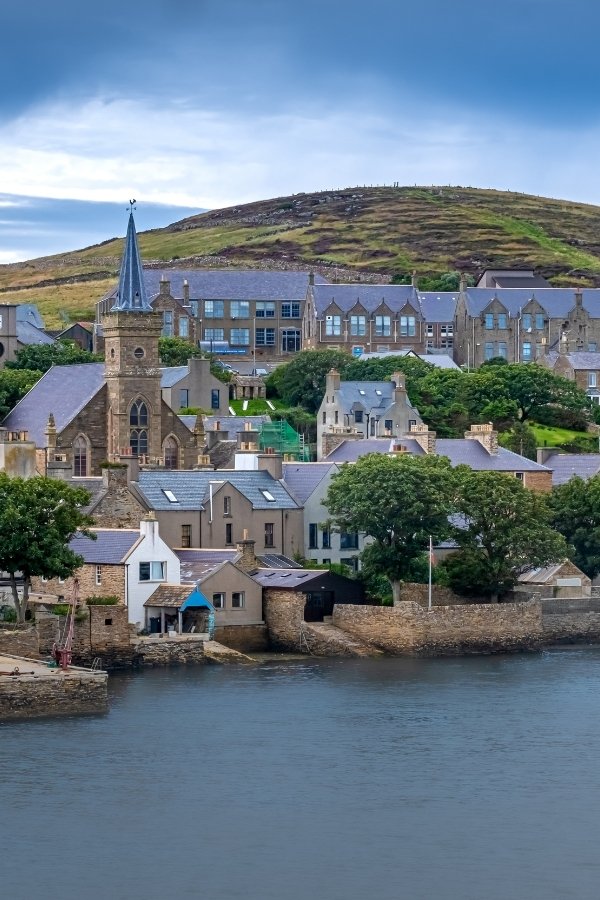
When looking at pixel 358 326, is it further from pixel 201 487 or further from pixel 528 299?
pixel 201 487

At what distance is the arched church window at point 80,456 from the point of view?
9425cm

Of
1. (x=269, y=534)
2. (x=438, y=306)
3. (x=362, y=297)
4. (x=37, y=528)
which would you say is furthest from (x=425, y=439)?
(x=438, y=306)

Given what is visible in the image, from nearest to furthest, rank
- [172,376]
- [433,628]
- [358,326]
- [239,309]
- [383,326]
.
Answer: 1. [433,628]
2. [172,376]
3. [358,326]
4. [383,326]
5. [239,309]

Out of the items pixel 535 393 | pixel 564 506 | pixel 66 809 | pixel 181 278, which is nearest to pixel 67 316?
pixel 181 278

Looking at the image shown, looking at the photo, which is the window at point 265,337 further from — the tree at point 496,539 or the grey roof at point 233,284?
the tree at point 496,539

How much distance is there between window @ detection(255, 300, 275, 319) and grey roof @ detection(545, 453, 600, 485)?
61936mm

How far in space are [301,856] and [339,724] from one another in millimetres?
15326

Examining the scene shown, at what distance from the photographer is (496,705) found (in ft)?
211

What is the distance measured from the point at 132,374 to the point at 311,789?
149ft

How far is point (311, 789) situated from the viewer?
5241 centimetres

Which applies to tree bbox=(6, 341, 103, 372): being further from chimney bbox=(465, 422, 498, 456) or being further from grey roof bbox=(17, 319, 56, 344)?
chimney bbox=(465, 422, 498, 456)

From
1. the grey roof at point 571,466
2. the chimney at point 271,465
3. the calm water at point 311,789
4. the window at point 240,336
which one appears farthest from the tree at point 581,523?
the window at point 240,336

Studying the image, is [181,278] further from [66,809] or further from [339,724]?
[66,809]

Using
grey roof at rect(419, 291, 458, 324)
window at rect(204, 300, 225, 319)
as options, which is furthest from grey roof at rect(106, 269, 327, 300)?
grey roof at rect(419, 291, 458, 324)
